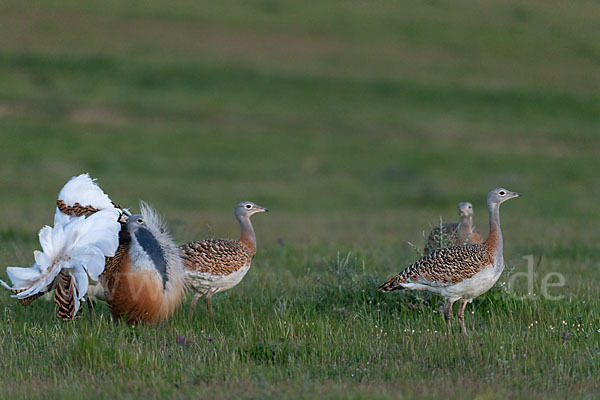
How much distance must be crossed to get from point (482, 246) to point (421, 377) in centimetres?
175

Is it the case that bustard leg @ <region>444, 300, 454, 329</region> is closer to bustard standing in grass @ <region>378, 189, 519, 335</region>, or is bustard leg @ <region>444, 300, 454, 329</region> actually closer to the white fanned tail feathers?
bustard standing in grass @ <region>378, 189, 519, 335</region>

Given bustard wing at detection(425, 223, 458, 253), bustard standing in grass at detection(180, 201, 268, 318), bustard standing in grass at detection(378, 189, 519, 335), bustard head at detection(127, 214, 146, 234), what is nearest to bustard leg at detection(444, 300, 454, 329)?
bustard standing in grass at detection(378, 189, 519, 335)

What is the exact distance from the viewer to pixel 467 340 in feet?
16.6

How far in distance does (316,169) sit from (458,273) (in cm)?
1634

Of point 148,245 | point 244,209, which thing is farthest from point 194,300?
point 244,209

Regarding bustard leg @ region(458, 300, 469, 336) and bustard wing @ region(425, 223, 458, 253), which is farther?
bustard wing @ region(425, 223, 458, 253)

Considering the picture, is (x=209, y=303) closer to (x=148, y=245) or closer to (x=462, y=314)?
(x=148, y=245)

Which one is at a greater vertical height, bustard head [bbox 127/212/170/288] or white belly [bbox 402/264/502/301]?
bustard head [bbox 127/212/170/288]

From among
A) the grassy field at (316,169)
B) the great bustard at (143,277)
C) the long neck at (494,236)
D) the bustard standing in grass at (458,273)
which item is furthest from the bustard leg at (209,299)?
the long neck at (494,236)

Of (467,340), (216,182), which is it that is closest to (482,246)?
(467,340)

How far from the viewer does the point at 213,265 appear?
6.19 m

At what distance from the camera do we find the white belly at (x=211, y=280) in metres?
6.21

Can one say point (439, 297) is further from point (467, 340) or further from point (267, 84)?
point (267, 84)

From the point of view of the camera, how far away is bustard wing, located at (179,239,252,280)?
620 centimetres
